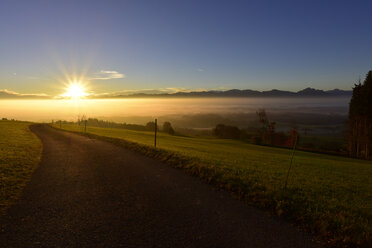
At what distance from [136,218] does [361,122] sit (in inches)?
2598

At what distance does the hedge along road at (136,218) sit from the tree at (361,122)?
190 ft

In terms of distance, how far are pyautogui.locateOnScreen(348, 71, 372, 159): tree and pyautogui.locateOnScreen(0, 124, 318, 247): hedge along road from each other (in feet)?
190

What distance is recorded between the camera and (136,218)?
6043 mm

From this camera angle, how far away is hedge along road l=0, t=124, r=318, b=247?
4.96 metres

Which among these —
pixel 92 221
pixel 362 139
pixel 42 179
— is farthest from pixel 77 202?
pixel 362 139

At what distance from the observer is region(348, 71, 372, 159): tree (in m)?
50.0

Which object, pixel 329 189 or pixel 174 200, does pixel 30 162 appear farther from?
pixel 329 189

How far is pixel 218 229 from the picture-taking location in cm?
548

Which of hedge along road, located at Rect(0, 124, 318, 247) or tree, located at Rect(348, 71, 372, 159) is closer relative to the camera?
hedge along road, located at Rect(0, 124, 318, 247)

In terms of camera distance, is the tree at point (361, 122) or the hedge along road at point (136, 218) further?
the tree at point (361, 122)

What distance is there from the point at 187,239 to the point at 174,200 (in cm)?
247

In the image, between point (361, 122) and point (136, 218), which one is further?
point (361, 122)

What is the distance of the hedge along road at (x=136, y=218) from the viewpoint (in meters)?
4.96

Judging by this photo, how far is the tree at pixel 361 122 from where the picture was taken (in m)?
50.0
